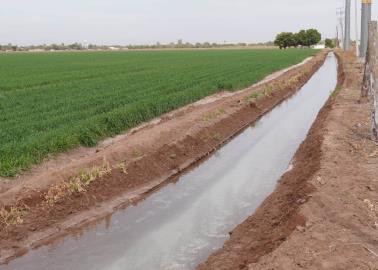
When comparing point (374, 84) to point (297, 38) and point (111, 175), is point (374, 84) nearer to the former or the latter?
point (111, 175)

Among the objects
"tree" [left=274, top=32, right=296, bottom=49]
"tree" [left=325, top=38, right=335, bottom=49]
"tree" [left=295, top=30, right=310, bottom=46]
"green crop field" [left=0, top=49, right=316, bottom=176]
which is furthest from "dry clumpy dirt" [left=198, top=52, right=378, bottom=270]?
"tree" [left=325, top=38, right=335, bottom=49]

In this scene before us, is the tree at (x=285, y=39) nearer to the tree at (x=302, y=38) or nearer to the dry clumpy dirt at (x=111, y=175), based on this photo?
the tree at (x=302, y=38)

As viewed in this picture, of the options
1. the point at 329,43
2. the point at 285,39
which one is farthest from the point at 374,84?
the point at 329,43

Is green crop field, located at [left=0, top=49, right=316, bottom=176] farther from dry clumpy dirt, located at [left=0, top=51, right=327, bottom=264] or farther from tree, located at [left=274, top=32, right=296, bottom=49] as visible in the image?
tree, located at [left=274, top=32, right=296, bottom=49]

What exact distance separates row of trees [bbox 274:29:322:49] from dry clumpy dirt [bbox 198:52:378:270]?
13338cm

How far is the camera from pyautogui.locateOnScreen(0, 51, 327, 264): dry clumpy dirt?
28.0 ft

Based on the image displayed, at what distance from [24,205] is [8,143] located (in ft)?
11.6

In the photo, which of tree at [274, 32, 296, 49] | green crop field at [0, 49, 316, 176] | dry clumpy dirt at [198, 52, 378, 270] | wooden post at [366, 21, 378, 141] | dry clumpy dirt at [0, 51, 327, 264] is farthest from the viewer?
tree at [274, 32, 296, 49]

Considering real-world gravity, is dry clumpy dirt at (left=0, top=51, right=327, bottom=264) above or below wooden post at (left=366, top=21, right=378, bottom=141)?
below

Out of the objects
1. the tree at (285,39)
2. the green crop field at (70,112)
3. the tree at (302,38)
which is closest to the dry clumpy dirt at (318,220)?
the green crop field at (70,112)

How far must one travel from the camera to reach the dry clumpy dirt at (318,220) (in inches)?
241

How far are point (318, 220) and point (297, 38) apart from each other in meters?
141

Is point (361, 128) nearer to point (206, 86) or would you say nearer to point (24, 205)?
point (24, 205)

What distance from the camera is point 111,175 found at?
10.7 metres
